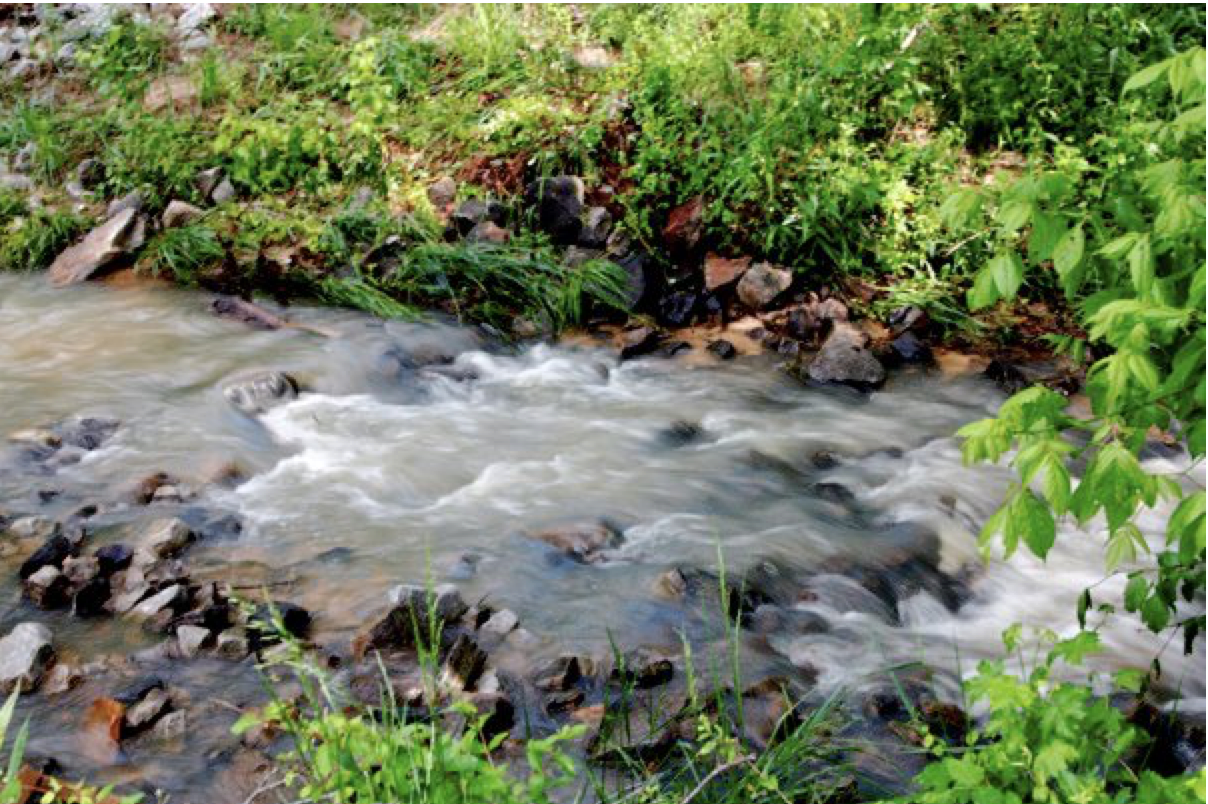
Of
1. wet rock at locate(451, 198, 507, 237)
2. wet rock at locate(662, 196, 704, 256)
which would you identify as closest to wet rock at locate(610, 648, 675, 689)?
wet rock at locate(662, 196, 704, 256)

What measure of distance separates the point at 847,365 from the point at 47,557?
3998 mm

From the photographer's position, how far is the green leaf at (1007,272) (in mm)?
2406

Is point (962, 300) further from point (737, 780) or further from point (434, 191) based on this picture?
point (737, 780)

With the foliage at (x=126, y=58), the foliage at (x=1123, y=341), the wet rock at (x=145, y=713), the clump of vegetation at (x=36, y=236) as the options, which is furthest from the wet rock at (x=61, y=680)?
the foliage at (x=126, y=58)

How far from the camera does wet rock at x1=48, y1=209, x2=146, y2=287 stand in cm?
767

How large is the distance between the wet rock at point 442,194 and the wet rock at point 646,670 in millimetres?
4637

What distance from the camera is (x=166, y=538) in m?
4.41

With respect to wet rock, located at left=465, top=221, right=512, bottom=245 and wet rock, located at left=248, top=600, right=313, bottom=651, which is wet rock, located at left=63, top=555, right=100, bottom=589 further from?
wet rock, located at left=465, top=221, right=512, bottom=245

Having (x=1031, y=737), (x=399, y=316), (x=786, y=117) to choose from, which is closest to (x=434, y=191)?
(x=399, y=316)

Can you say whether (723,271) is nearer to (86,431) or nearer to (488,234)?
(488,234)

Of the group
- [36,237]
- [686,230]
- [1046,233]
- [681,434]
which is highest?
[1046,233]

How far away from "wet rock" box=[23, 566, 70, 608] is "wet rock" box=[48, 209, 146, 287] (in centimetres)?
404

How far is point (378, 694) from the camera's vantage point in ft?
11.6

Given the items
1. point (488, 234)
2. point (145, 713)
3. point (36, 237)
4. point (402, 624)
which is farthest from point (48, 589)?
point (36, 237)
